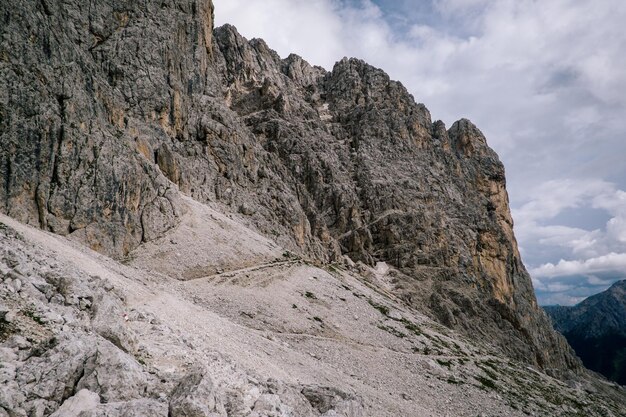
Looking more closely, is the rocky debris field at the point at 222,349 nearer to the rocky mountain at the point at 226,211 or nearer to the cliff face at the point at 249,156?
the rocky mountain at the point at 226,211

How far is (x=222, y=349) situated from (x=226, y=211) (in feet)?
199

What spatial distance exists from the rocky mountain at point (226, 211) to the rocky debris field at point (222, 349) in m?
0.13

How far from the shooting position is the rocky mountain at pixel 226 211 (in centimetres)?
1573

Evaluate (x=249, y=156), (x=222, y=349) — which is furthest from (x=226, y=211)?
(x=222, y=349)

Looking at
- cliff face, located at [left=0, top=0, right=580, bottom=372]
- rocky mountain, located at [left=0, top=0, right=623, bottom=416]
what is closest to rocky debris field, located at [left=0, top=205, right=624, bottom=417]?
rocky mountain, located at [left=0, top=0, right=623, bottom=416]

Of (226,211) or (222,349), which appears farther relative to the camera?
(226,211)

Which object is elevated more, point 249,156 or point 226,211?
point 249,156

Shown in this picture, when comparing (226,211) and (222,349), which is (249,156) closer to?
(226,211)

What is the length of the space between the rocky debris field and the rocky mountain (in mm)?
129

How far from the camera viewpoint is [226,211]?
80938 millimetres

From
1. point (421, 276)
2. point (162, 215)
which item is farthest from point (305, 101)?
point (162, 215)

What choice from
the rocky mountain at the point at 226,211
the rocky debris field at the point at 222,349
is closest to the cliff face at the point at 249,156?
the rocky mountain at the point at 226,211

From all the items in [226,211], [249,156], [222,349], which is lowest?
[222,349]

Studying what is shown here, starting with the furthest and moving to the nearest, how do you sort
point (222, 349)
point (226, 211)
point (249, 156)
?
A: 1. point (249, 156)
2. point (226, 211)
3. point (222, 349)
